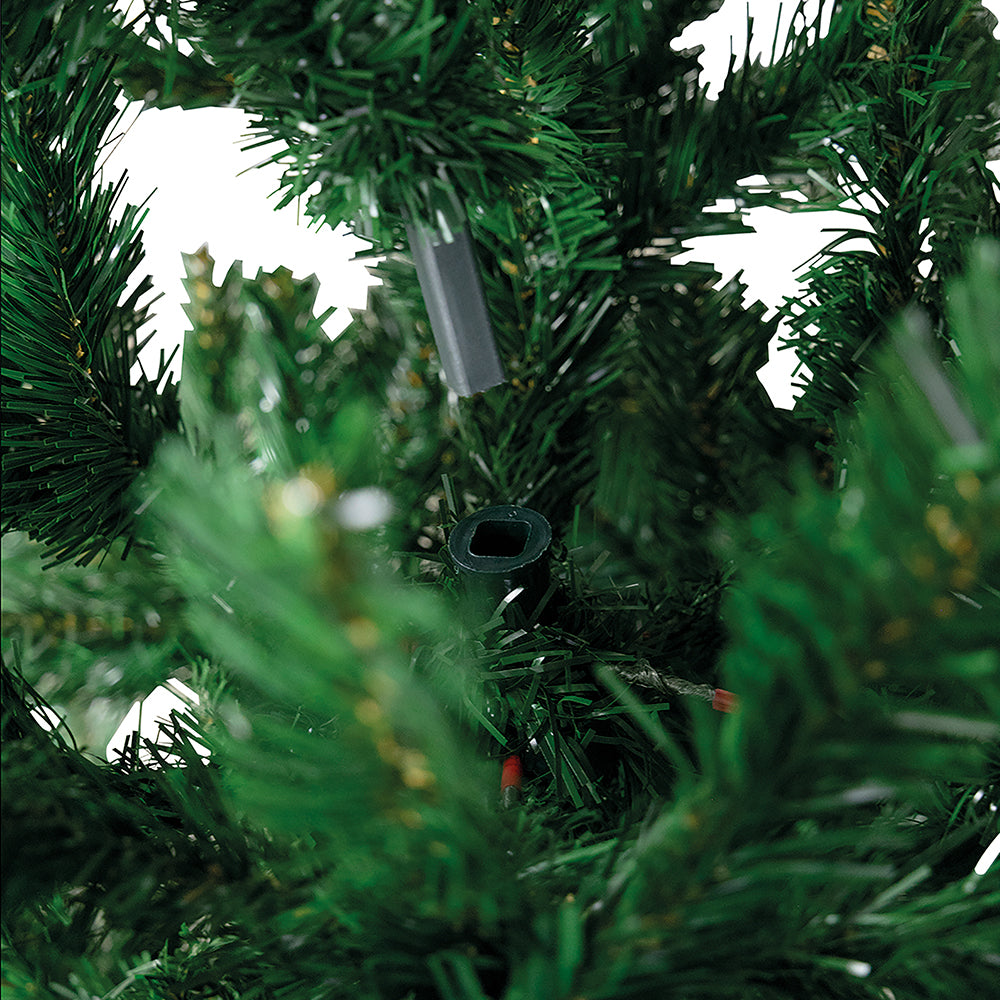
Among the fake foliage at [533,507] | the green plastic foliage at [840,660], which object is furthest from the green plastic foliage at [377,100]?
the green plastic foliage at [840,660]

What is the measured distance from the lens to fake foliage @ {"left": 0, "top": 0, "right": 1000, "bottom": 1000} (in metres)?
0.13

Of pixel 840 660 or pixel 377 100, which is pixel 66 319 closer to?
pixel 377 100

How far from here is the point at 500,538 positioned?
0.29 meters

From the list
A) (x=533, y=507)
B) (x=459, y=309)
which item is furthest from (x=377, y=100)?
(x=533, y=507)

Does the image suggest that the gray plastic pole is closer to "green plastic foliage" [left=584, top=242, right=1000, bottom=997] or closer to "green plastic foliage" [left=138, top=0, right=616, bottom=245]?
"green plastic foliage" [left=138, top=0, right=616, bottom=245]

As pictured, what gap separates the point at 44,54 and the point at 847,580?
220 millimetres

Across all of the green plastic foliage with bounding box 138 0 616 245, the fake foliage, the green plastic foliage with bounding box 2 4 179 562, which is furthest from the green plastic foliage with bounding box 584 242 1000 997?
the green plastic foliage with bounding box 2 4 179 562

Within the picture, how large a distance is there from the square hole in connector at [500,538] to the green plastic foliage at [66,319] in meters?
0.11

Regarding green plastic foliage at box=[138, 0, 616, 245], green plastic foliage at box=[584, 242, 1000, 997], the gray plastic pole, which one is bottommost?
green plastic foliage at box=[584, 242, 1000, 997]

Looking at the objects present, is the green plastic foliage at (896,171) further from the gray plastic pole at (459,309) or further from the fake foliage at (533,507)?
the gray plastic pole at (459,309)

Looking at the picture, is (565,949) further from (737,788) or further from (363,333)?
(363,333)

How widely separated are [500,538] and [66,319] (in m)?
0.14

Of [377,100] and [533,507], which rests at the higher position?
[377,100]

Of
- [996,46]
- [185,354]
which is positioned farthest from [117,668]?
[996,46]
